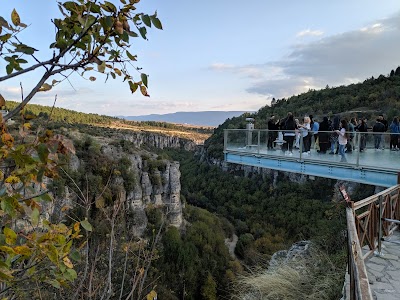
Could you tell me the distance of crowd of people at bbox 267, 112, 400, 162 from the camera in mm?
8805

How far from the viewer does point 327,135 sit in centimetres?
968

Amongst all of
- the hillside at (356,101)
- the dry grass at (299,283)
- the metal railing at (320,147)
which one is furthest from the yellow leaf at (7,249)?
the hillside at (356,101)

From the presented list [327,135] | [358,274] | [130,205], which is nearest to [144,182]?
[130,205]

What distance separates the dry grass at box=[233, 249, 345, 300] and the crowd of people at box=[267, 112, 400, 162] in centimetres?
361

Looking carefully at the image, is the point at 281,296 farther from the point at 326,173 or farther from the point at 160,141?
the point at 160,141

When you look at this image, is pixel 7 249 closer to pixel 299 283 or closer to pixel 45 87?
pixel 45 87

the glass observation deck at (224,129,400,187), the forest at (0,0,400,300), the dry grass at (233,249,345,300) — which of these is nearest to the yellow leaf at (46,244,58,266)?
the forest at (0,0,400,300)

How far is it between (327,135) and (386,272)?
4.70 m

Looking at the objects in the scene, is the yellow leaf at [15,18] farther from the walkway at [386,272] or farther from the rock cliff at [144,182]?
the rock cliff at [144,182]

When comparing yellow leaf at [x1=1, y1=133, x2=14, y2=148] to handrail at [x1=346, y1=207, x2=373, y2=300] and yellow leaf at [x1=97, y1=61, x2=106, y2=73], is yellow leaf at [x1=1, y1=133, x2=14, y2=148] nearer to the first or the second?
yellow leaf at [x1=97, y1=61, x2=106, y2=73]

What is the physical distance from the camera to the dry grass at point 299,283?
18.4 feet

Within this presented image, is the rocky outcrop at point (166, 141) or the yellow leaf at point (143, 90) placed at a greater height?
the yellow leaf at point (143, 90)

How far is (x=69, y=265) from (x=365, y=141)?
29.5 feet

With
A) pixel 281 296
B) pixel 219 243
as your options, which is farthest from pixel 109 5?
pixel 219 243
